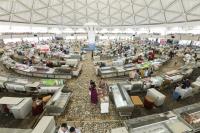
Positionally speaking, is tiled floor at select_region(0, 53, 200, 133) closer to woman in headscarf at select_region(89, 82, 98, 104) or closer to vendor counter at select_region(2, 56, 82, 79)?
woman in headscarf at select_region(89, 82, 98, 104)

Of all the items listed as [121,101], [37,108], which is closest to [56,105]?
[37,108]

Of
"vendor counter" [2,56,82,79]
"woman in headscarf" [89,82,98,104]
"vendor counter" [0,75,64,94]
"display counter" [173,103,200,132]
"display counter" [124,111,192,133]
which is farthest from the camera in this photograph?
"vendor counter" [2,56,82,79]

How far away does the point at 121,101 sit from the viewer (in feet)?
27.5

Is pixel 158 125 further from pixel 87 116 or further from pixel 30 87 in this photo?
pixel 30 87

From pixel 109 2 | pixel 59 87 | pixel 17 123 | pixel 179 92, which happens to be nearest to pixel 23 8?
pixel 109 2

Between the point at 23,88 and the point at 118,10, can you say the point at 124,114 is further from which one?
the point at 118,10

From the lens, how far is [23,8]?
36312 mm

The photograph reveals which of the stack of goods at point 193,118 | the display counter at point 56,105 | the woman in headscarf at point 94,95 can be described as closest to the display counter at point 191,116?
the stack of goods at point 193,118

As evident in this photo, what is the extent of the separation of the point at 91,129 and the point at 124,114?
6.42 ft

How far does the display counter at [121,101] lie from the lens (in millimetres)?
7734

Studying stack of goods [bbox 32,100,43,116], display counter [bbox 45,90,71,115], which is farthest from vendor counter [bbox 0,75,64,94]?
stack of goods [bbox 32,100,43,116]

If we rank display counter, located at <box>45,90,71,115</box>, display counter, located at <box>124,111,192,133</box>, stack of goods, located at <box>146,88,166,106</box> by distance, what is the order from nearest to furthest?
display counter, located at <box>124,111,192,133</box> < display counter, located at <box>45,90,71,115</box> < stack of goods, located at <box>146,88,166,106</box>

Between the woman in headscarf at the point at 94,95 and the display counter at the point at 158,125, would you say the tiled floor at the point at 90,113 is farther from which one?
the display counter at the point at 158,125

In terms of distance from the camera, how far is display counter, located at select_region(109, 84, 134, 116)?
25.4 feet
